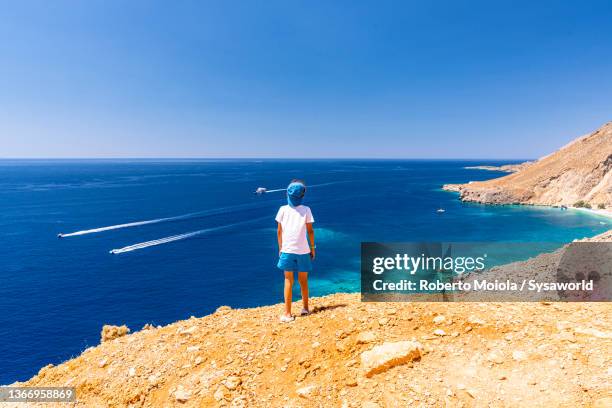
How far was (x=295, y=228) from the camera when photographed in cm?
680

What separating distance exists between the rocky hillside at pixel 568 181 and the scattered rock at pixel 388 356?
332ft

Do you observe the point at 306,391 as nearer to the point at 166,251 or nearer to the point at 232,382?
the point at 232,382

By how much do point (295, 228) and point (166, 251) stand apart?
49.5 metres

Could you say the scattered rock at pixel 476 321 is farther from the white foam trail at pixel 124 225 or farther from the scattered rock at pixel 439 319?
the white foam trail at pixel 124 225

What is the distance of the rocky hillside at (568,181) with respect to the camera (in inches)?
3312

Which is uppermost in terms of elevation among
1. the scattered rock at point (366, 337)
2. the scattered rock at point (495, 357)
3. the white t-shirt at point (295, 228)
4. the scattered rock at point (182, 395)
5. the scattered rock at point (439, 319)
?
the white t-shirt at point (295, 228)

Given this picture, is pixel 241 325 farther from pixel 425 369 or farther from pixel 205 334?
pixel 425 369

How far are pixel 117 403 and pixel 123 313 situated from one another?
3135 centimetres

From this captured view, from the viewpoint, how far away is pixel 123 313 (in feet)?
107

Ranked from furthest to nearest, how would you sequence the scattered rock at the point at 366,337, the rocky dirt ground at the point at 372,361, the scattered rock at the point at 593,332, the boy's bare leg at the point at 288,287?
the boy's bare leg at the point at 288,287 < the scattered rock at the point at 366,337 < the scattered rock at the point at 593,332 < the rocky dirt ground at the point at 372,361

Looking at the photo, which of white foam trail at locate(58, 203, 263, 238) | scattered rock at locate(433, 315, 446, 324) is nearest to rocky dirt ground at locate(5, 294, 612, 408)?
scattered rock at locate(433, 315, 446, 324)

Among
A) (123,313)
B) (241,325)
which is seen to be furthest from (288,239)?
(123,313)

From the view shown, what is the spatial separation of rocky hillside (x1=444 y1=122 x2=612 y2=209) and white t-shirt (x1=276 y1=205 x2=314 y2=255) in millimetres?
101186

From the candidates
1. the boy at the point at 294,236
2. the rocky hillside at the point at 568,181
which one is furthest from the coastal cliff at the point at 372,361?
the rocky hillside at the point at 568,181
